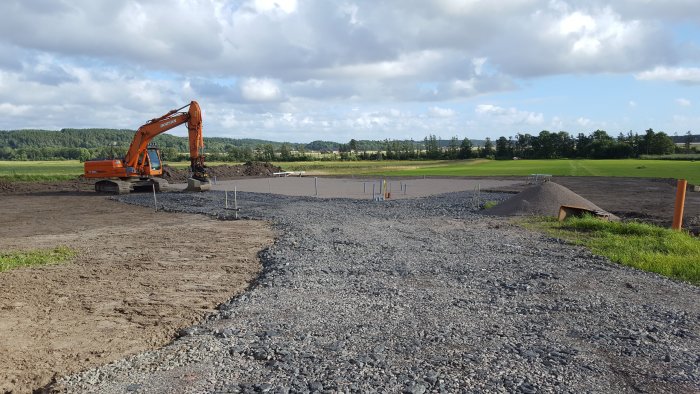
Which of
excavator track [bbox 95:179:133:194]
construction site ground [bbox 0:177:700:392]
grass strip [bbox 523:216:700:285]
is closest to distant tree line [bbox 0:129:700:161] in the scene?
excavator track [bbox 95:179:133:194]

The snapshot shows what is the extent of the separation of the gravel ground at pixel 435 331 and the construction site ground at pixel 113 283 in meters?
0.56

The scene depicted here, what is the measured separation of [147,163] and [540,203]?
22268 millimetres

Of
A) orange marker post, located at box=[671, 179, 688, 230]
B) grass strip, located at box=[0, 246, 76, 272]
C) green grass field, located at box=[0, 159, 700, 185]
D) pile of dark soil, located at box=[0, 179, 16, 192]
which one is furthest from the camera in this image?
green grass field, located at box=[0, 159, 700, 185]

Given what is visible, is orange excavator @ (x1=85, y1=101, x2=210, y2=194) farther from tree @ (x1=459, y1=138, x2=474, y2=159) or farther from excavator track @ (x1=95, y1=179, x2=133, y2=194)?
tree @ (x1=459, y1=138, x2=474, y2=159)

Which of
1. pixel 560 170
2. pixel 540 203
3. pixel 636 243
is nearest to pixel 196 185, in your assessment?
pixel 540 203

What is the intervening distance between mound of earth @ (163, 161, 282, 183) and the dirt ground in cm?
2711

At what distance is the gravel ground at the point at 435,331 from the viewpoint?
202 inches

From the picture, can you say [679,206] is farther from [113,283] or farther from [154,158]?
[154,158]

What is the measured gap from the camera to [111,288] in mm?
9016

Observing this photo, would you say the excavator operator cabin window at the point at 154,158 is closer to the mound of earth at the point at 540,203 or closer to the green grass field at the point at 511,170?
the green grass field at the point at 511,170

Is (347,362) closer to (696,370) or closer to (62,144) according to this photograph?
(696,370)

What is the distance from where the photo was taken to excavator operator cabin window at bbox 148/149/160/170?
29.9 m

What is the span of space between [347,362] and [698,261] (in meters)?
8.71

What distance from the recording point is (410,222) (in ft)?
57.1
